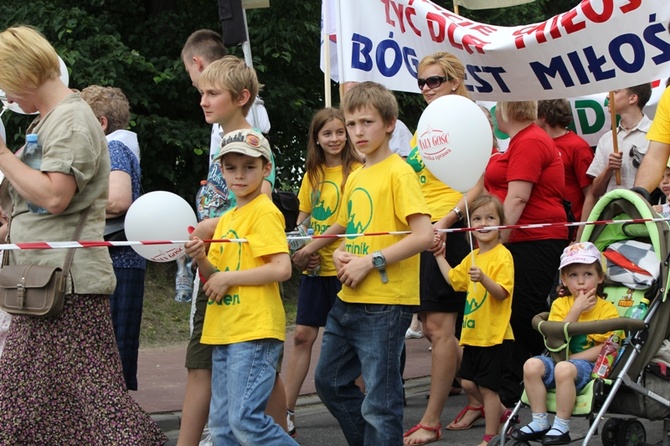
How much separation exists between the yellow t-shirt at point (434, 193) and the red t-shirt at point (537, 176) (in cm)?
37

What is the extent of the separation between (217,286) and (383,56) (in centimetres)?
339

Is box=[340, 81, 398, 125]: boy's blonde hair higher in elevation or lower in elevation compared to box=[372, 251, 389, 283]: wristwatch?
higher

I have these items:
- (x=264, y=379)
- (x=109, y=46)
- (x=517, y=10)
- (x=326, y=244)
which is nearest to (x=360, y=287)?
(x=264, y=379)

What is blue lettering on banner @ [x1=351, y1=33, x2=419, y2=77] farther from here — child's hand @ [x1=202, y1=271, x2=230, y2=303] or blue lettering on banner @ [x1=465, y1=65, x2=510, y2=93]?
child's hand @ [x1=202, y1=271, x2=230, y2=303]

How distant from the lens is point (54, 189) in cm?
430

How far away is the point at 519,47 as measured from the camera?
21.8 feet

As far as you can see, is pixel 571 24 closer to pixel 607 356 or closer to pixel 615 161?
pixel 615 161

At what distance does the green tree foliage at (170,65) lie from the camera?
12195 millimetres

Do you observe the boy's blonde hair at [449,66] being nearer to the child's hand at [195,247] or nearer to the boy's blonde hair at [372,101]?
the boy's blonde hair at [372,101]

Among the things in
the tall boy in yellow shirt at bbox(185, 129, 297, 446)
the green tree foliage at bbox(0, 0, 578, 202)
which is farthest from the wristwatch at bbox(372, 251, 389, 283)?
the green tree foliage at bbox(0, 0, 578, 202)

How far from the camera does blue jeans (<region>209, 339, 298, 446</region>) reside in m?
4.45

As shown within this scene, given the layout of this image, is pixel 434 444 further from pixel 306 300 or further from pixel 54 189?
pixel 54 189

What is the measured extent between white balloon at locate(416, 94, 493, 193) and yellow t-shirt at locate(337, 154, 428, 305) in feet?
2.03

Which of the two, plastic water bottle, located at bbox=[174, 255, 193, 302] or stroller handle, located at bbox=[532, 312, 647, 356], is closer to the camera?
stroller handle, located at bbox=[532, 312, 647, 356]
